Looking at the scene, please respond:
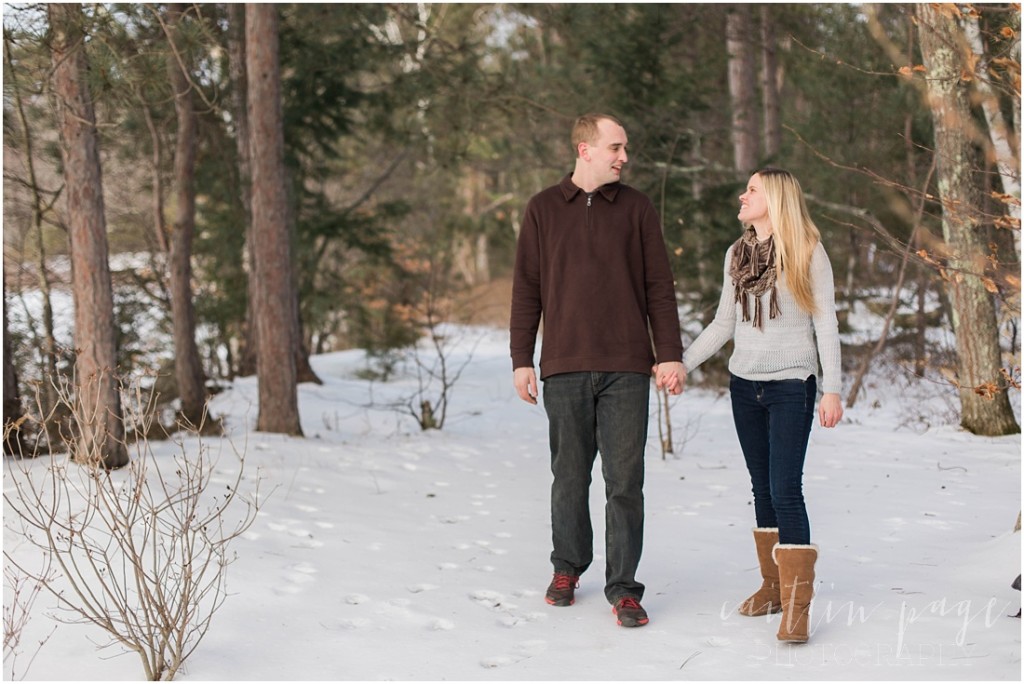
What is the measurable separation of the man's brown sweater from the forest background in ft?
11.9

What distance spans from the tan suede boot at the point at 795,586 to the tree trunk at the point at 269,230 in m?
6.45

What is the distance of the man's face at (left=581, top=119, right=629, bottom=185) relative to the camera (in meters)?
4.18

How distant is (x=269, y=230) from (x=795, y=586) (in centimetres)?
676

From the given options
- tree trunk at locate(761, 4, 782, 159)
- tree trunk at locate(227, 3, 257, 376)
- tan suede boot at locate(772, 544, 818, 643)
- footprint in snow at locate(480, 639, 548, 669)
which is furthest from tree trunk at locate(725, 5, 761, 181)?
footprint in snow at locate(480, 639, 548, 669)

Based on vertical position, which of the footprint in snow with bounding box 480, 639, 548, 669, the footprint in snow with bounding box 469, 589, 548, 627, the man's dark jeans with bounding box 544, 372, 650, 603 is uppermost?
the man's dark jeans with bounding box 544, 372, 650, 603

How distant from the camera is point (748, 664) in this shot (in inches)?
144

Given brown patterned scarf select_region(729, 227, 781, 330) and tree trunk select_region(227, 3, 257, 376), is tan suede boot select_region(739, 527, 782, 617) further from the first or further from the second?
tree trunk select_region(227, 3, 257, 376)

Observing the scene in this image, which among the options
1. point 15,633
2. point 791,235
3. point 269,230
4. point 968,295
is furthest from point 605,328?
point 269,230

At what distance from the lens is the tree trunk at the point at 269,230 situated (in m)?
9.45

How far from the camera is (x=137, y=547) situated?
525 centimetres

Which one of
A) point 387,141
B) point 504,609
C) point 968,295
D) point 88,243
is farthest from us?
point 387,141

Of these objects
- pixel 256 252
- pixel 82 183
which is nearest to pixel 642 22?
pixel 256 252

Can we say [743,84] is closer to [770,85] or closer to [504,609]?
[770,85]

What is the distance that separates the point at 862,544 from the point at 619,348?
7.33 feet
